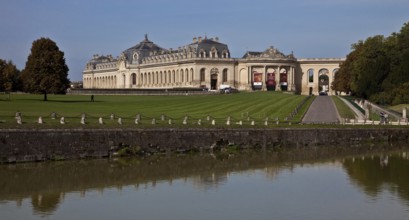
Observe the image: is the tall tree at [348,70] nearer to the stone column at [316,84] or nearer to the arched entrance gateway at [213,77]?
the arched entrance gateway at [213,77]

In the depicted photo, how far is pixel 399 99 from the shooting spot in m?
87.9

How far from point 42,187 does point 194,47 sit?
145978 millimetres

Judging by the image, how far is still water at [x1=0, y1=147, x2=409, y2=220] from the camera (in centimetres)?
2786

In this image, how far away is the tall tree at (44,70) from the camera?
8575cm

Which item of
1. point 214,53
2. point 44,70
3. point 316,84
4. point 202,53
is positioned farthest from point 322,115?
point 316,84

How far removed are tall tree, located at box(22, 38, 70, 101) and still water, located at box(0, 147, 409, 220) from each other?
1716 inches

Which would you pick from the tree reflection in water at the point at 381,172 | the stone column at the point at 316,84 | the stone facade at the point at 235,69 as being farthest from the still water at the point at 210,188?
the stone column at the point at 316,84

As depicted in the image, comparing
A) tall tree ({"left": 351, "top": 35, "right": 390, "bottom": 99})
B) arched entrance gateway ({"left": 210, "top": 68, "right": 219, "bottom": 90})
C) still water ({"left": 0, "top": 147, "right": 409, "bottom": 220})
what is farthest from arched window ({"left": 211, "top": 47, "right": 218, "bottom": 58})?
still water ({"left": 0, "top": 147, "right": 409, "bottom": 220})

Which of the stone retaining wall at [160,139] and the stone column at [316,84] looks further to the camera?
the stone column at [316,84]

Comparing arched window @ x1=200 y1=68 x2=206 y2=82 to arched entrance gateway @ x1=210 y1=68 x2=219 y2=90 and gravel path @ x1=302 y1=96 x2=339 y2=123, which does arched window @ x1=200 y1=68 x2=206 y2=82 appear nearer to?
arched entrance gateway @ x1=210 y1=68 x2=219 y2=90

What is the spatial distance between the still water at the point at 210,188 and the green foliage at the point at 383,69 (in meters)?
48.1

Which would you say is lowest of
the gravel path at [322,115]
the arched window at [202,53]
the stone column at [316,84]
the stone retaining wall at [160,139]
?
the stone retaining wall at [160,139]

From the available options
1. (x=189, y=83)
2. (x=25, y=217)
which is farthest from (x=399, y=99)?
(x=189, y=83)

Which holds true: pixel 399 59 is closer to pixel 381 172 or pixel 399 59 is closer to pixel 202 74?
pixel 381 172
